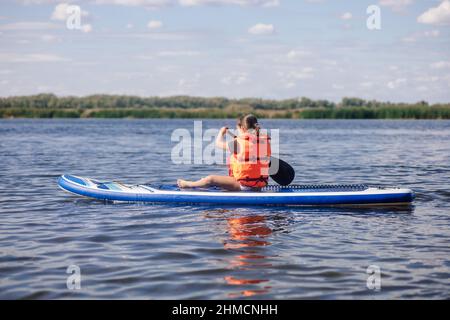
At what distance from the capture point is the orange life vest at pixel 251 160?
877 cm

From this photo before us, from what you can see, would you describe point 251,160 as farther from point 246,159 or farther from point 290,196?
point 290,196

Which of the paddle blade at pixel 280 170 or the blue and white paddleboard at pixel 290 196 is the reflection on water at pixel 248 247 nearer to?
the blue and white paddleboard at pixel 290 196

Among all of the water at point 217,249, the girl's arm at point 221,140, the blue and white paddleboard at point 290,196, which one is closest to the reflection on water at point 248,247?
the water at point 217,249

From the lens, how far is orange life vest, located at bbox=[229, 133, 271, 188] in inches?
345

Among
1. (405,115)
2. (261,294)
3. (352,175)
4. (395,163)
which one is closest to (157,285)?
(261,294)

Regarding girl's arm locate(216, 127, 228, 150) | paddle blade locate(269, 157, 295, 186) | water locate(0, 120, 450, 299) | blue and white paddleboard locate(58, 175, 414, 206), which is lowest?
water locate(0, 120, 450, 299)

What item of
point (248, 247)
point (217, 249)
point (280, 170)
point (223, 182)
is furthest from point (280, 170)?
point (217, 249)

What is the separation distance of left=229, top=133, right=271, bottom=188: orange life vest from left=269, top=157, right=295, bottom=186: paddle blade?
18 centimetres

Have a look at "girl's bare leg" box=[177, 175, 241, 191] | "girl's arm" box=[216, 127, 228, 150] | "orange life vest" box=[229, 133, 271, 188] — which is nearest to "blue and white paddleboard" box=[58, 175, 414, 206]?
"girl's bare leg" box=[177, 175, 241, 191]

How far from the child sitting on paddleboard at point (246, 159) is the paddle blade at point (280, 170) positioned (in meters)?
0.18

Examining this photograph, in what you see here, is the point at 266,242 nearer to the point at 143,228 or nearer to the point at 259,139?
the point at 143,228

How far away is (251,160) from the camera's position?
8.94 m

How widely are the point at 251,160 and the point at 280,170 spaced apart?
0.63m

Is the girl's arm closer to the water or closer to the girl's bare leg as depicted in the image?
the girl's bare leg
